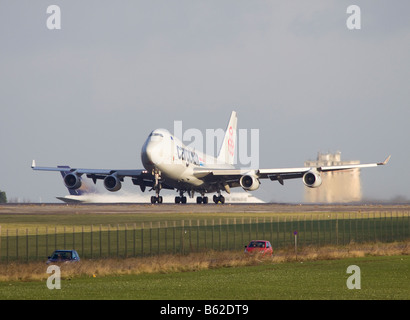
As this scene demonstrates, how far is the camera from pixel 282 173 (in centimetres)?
10012

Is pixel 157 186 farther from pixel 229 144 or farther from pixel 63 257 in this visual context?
pixel 63 257

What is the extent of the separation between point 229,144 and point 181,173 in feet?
112

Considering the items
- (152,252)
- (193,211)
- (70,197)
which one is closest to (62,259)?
(152,252)

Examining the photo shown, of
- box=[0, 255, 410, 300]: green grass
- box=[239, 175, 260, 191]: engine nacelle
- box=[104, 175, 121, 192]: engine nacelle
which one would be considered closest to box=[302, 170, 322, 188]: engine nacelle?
box=[239, 175, 260, 191]: engine nacelle

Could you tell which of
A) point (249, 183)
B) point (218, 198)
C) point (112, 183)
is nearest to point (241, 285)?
point (249, 183)

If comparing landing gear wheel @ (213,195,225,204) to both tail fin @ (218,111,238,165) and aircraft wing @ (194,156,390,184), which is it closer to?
aircraft wing @ (194,156,390,184)

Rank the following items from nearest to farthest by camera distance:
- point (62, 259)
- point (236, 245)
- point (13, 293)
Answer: point (13, 293) < point (62, 259) < point (236, 245)

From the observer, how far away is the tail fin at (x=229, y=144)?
413ft

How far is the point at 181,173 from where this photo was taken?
96.1 m

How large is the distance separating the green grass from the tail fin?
76.3 metres

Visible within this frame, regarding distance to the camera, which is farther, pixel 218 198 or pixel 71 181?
pixel 218 198

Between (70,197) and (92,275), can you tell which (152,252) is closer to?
(92,275)

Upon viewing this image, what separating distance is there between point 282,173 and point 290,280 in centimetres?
6004

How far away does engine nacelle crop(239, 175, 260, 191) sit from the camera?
98312mm
